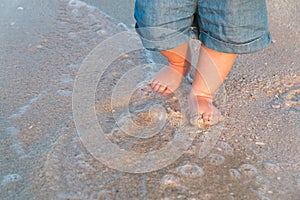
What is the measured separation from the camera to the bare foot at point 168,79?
1955 mm

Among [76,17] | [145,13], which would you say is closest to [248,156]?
[145,13]

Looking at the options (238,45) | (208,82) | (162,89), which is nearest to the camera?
(238,45)

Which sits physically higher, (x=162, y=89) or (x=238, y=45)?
(x=238, y=45)

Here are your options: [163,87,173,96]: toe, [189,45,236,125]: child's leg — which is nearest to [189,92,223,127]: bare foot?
[189,45,236,125]: child's leg

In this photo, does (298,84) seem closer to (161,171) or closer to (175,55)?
(175,55)

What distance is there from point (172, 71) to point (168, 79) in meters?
0.07

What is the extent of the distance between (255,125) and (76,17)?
1.37 m

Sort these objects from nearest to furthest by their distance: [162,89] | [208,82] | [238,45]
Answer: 1. [238,45]
2. [208,82]
3. [162,89]

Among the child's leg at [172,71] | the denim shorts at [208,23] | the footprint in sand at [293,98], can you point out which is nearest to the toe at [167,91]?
the child's leg at [172,71]

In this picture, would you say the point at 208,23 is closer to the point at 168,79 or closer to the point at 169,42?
the point at 169,42

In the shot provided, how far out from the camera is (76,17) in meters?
2.63

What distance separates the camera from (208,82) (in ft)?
6.06

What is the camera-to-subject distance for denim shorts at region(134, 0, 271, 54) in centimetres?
167

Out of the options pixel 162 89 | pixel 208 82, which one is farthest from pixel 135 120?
pixel 208 82
